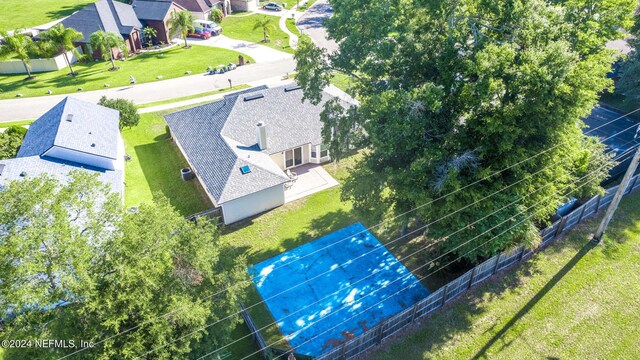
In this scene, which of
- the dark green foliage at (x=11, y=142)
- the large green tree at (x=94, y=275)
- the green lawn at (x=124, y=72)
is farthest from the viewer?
the green lawn at (x=124, y=72)

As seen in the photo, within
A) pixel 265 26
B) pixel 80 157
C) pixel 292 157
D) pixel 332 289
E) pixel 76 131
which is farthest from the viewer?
pixel 265 26

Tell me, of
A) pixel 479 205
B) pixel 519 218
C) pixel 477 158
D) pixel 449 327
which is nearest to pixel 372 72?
pixel 477 158

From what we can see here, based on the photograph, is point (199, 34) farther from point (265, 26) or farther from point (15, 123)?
point (15, 123)

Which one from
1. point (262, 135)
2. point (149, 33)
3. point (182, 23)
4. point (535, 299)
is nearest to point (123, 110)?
point (262, 135)

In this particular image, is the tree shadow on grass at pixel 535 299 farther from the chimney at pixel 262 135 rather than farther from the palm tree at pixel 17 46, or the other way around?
the palm tree at pixel 17 46

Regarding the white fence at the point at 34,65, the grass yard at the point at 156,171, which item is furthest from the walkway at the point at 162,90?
the white fence at the point at 34,65

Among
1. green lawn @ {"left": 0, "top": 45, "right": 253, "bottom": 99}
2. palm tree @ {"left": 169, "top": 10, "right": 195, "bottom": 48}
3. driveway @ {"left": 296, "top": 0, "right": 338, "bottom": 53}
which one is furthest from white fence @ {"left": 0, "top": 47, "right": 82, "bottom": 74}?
driveway @ {"left": 296, "top": 0, "right": 338, "bottom": 53}

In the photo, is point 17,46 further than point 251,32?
No
